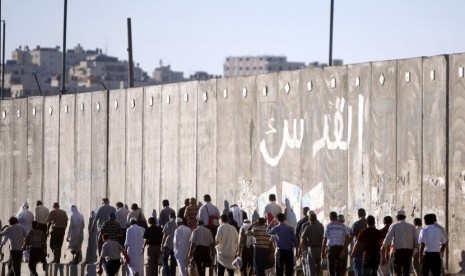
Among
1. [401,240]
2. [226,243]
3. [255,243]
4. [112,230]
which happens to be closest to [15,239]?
[112,230]

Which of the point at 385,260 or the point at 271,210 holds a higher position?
the point at 271,210

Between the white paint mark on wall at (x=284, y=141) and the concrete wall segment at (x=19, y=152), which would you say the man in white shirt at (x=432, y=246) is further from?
the concrete wall segment at (x=19, y=152)

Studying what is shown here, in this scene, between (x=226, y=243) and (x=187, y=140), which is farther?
(x=187, y=140)

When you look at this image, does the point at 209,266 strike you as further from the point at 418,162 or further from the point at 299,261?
the point at 418,162

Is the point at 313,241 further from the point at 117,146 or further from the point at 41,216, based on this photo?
the point at 41,216

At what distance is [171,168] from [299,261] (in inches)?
258

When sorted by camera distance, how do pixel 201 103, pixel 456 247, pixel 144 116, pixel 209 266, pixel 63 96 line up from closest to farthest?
pixel 456 247, pixel 209 266, pixel 201 103, pixel 144 116, pixel 63 96

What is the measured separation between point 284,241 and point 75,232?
34.4 feet

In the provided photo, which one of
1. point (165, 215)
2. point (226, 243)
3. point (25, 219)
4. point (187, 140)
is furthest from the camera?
point (25, 219)

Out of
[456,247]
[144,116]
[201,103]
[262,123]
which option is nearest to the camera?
[456,247]

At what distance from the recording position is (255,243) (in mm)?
26844

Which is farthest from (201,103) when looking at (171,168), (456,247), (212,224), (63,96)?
(456,247)

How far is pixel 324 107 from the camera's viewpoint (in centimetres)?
2905

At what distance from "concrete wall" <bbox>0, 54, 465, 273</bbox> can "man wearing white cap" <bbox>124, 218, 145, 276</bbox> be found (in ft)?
9.96
